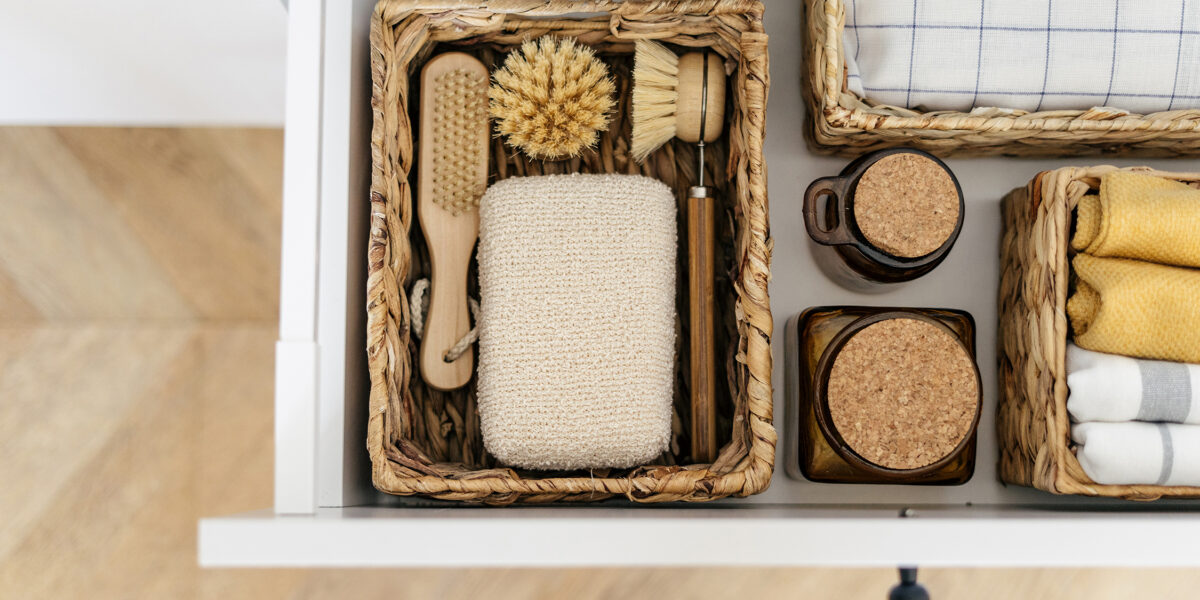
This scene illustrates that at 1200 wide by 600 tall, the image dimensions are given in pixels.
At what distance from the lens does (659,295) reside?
24.6 inches

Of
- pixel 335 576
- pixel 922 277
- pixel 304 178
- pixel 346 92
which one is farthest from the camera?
pixel 335 576

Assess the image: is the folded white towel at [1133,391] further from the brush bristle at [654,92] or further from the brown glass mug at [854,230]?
the brush bristle at [654,92]

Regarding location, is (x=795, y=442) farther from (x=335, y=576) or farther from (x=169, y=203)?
(x=169, y=203)

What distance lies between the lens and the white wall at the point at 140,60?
2.18 feet

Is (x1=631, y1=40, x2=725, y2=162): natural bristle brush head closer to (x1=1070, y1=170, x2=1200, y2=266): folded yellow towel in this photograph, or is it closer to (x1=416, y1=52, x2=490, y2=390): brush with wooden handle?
(x1=416, y1=52, x2=490, y2=390): brush with wooden handle

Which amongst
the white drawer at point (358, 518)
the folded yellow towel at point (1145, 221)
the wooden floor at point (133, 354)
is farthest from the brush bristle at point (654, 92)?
the wooden floor at point (133, 354)

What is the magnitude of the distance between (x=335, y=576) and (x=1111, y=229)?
853 millimetres

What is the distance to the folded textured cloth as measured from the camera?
56 cm

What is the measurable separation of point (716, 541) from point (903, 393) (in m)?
0.21

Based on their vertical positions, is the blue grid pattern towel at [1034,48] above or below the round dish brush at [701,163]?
above

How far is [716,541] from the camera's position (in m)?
0.43

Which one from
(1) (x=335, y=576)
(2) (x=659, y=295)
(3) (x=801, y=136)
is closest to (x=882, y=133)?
(3) (x=801, y=136)

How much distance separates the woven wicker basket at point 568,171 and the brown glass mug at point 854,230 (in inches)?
1.7

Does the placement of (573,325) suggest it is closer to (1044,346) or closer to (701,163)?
(701,163)
